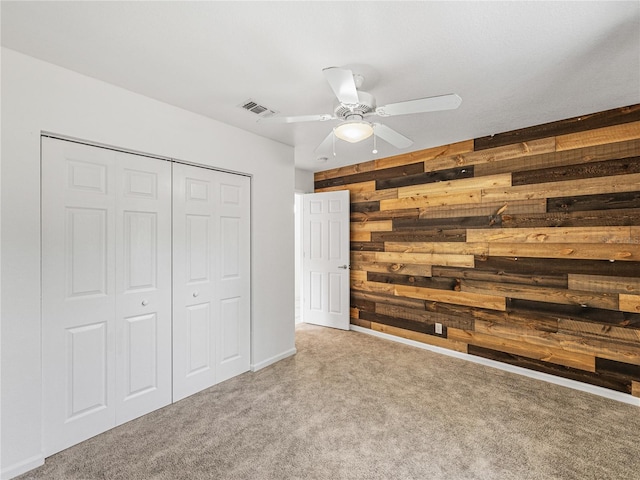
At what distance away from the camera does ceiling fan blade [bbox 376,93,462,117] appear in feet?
5.52

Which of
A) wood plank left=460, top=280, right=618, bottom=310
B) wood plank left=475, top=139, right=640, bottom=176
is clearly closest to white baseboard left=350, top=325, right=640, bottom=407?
wood plank left=460, top=280, right=618, bottom=310

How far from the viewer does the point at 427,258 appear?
3918 millimetres

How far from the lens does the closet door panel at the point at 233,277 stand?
3070mm

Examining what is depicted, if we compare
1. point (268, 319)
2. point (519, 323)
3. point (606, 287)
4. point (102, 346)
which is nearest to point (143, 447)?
point (102, 346)

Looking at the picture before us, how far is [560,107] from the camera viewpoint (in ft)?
8.79

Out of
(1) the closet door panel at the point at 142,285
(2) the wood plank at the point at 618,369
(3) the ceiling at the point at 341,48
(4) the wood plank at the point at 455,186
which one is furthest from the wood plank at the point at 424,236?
(1) the closet door panel at the point at 142,285

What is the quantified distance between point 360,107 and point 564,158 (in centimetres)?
227

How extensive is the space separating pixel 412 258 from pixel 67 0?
12.4 ft

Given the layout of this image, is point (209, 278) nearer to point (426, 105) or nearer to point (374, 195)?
point (426, 105)

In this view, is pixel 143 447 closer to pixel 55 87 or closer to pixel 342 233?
pixel 55 87

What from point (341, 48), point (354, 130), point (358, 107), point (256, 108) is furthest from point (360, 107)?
point (256, 108)

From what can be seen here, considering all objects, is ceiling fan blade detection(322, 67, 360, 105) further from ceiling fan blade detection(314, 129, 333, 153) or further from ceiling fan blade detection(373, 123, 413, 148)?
ceiling fan blade detection(314, 129, 333, 153)

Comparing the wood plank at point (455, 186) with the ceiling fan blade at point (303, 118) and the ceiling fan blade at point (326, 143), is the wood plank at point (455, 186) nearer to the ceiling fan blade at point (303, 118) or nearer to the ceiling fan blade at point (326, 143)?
the ceiling fan blade at point (326, 143)

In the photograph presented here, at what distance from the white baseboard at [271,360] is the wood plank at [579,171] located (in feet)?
10.2
